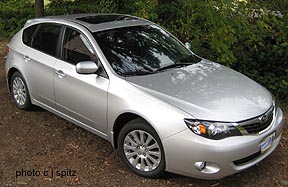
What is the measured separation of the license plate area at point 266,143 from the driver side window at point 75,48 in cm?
206

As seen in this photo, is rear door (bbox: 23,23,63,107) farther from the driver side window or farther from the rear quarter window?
the driver side window

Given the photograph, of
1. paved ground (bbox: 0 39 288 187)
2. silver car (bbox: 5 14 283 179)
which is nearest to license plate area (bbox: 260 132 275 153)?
silver car (bbox: 5 14 283 179)

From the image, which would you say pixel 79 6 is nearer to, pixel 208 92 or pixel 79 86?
pixel 79 86

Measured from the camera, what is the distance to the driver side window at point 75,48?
4349 mm

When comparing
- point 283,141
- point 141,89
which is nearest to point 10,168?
point 141,89

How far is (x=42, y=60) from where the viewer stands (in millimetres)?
4848

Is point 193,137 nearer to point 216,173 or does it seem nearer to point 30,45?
point 216,173

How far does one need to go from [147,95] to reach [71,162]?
1233 mm

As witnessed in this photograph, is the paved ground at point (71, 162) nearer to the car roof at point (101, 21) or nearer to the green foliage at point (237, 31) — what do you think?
the car roof at point (101, 21)

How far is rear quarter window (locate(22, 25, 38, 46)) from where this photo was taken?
5.28m

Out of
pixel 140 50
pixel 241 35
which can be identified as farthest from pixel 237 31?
pixel 140 50

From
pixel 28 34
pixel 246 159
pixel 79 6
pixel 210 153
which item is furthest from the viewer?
pixel 79 6

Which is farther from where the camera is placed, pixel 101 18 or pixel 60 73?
pixel 101 18

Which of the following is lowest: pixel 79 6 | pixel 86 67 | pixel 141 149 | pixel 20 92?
pixel 79 6
